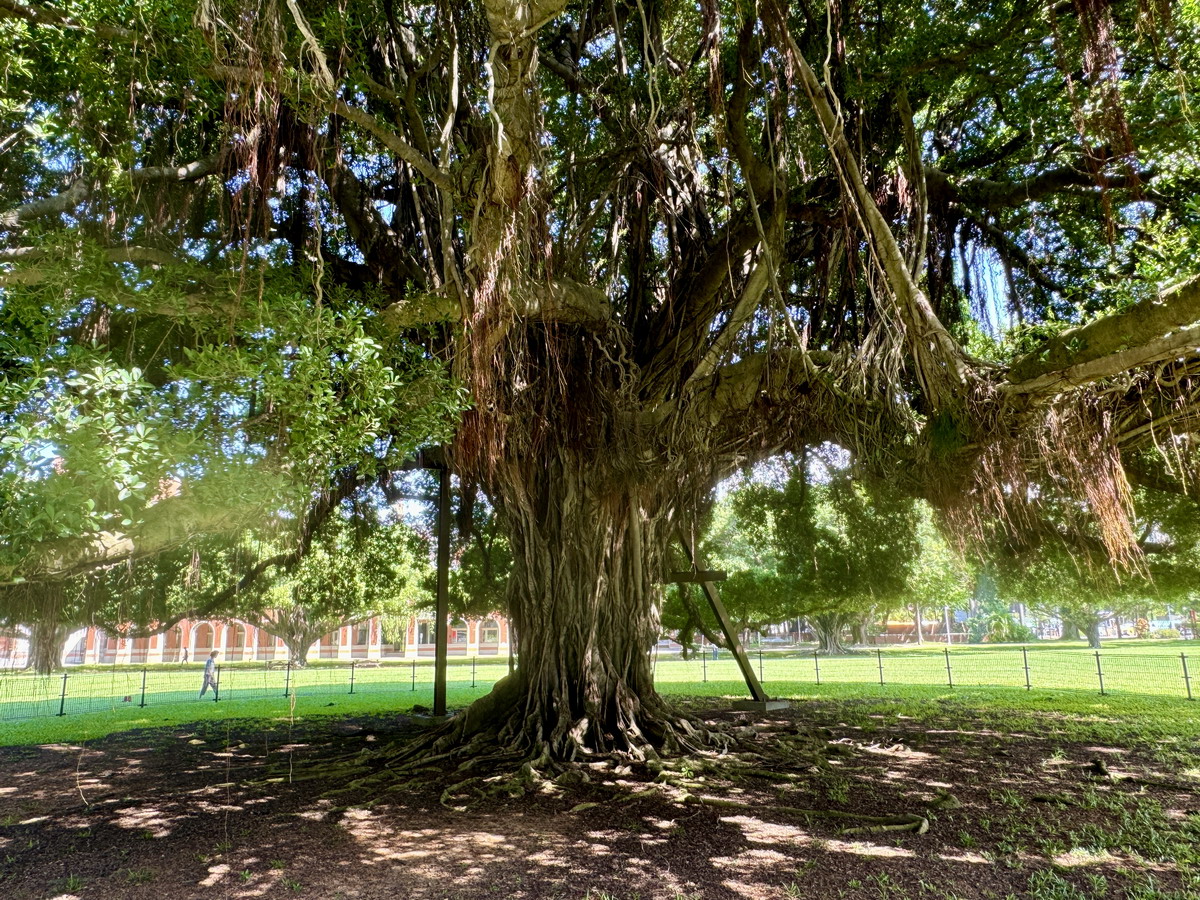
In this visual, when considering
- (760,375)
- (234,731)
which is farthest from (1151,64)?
(234,731)

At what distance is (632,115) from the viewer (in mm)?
5492

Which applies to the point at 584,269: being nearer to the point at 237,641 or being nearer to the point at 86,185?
the point at 86,185

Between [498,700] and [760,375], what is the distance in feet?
12.5

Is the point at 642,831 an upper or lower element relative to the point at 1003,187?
lower

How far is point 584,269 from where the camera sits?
6273 mm

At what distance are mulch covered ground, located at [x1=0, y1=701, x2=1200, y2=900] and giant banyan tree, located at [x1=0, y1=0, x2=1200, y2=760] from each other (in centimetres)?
138

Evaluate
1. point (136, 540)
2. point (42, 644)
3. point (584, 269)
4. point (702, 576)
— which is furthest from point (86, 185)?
point (702, 576)

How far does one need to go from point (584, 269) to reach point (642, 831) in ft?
14.0

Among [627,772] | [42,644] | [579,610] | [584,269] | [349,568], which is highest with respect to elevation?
[584,269]

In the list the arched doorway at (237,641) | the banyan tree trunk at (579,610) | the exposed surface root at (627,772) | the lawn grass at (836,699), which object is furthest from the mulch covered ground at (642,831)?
the arched doorway at (237,641)

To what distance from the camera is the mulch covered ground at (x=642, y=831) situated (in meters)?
3.25

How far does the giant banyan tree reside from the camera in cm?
371

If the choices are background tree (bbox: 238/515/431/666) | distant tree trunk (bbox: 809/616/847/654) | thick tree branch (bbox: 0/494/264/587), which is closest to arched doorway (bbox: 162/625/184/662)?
background tree (bbox: 238/515/431/666)

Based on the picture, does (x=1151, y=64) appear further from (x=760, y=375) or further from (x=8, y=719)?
(x=8, y=719)
